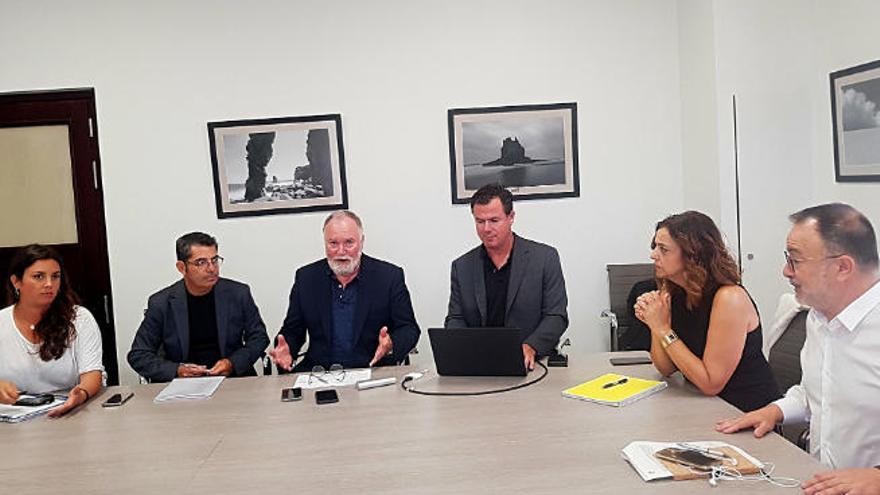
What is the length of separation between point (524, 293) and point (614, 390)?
104 cm

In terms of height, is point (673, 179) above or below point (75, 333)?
above

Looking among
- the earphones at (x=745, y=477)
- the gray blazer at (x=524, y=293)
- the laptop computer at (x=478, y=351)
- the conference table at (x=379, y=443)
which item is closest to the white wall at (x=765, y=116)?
the gray blazer at (x=524, y=293)

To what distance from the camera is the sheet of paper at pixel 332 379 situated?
10.6 feet

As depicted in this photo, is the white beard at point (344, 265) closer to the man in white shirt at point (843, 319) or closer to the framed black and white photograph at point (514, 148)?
the framed black and white photograph at point (514, 148)

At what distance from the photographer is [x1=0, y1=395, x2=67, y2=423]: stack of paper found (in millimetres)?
2941

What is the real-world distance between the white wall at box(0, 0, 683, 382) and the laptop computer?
1801 mm

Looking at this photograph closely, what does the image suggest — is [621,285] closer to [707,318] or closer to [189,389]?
[707,318]

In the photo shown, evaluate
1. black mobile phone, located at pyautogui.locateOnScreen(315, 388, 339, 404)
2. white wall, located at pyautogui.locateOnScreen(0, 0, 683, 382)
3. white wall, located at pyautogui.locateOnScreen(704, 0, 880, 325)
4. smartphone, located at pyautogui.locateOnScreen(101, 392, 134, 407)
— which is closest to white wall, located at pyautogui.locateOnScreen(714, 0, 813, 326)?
white wall, located at pyautogui.locateOnScreen(704, 0, 880, 325)

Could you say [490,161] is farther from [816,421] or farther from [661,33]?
[816,421]

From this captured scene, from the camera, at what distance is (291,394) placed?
3.09 metres

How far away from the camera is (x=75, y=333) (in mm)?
3348

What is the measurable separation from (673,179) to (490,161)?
3.78ft

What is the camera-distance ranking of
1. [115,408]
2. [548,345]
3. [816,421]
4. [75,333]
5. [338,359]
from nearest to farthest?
1. [816,421]
2. [115,408]
3. [75,333]
4. [548,345]
5. [338,359]

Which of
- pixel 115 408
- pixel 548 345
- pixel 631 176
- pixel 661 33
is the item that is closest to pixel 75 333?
pixel 115 408
